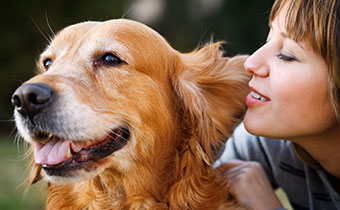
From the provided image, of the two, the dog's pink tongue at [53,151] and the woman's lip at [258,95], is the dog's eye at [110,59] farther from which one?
the woman's lip at [258,95]

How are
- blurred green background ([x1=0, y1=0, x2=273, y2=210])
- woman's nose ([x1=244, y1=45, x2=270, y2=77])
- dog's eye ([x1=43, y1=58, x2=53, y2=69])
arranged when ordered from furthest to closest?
blurred green background ([x1=0, y1=0, x2=273, y2=210]) < dog's eye ([x1=43, y1=58, x2=53, y2=69]) < woman's nose ([x1=244, y1=45, x2=270, y2=77])

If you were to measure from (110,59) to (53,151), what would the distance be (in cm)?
66

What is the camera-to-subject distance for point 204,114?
266 centimetres

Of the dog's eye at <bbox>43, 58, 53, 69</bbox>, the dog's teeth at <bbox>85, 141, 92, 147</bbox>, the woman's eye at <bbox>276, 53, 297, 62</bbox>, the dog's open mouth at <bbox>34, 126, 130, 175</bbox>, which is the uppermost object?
the woman's eye at <bbox>276, 53, 297, 62</bbox>

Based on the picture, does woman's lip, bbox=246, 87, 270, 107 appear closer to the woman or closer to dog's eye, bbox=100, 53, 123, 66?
the woman

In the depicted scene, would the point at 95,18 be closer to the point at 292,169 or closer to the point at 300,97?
the point at 292,169

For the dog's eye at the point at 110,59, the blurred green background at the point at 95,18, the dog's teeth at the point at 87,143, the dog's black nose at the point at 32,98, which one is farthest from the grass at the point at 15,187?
the dog's eye at the point at 110,59

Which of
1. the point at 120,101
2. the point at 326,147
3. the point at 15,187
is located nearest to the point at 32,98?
the point at 120,101

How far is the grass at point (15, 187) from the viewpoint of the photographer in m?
4.92

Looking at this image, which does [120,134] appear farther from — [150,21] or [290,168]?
[150,21]

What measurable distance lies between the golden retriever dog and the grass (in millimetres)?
718

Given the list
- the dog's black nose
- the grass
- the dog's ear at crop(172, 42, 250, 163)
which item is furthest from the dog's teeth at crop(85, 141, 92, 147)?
the grass

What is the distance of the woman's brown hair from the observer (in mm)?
Result: 2229

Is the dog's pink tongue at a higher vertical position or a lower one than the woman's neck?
higher
